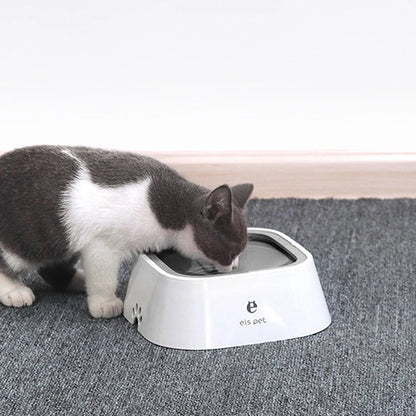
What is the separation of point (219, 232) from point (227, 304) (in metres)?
0.15

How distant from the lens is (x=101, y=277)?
5.65 feet

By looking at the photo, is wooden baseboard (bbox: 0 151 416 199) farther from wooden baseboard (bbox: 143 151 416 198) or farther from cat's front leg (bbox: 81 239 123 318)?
cat's front leg (bbox: 81 239 123 318)

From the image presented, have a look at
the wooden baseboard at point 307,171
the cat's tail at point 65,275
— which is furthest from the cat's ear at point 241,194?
the wooden baseboard at point 307,171

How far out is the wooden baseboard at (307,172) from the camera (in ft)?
7.86

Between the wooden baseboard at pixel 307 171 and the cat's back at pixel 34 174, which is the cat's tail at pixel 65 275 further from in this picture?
the wooden baseboard at pixel 307 171

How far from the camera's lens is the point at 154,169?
1726 millimetres

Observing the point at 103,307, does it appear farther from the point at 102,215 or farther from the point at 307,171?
the point at 307,171

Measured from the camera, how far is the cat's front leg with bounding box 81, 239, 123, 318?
171cm

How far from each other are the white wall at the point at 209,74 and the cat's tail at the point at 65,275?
1.97ft

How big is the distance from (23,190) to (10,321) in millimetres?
276

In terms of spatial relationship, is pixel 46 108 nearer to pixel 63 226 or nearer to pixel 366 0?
pixel 63 226

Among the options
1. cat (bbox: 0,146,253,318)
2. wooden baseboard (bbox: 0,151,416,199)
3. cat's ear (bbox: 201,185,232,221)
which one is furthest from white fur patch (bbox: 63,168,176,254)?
wooden baseboard (bbox: 0,151,416,199)

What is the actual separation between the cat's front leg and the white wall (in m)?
0.74

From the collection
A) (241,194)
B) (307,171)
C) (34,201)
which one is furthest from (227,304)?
(307,171)
